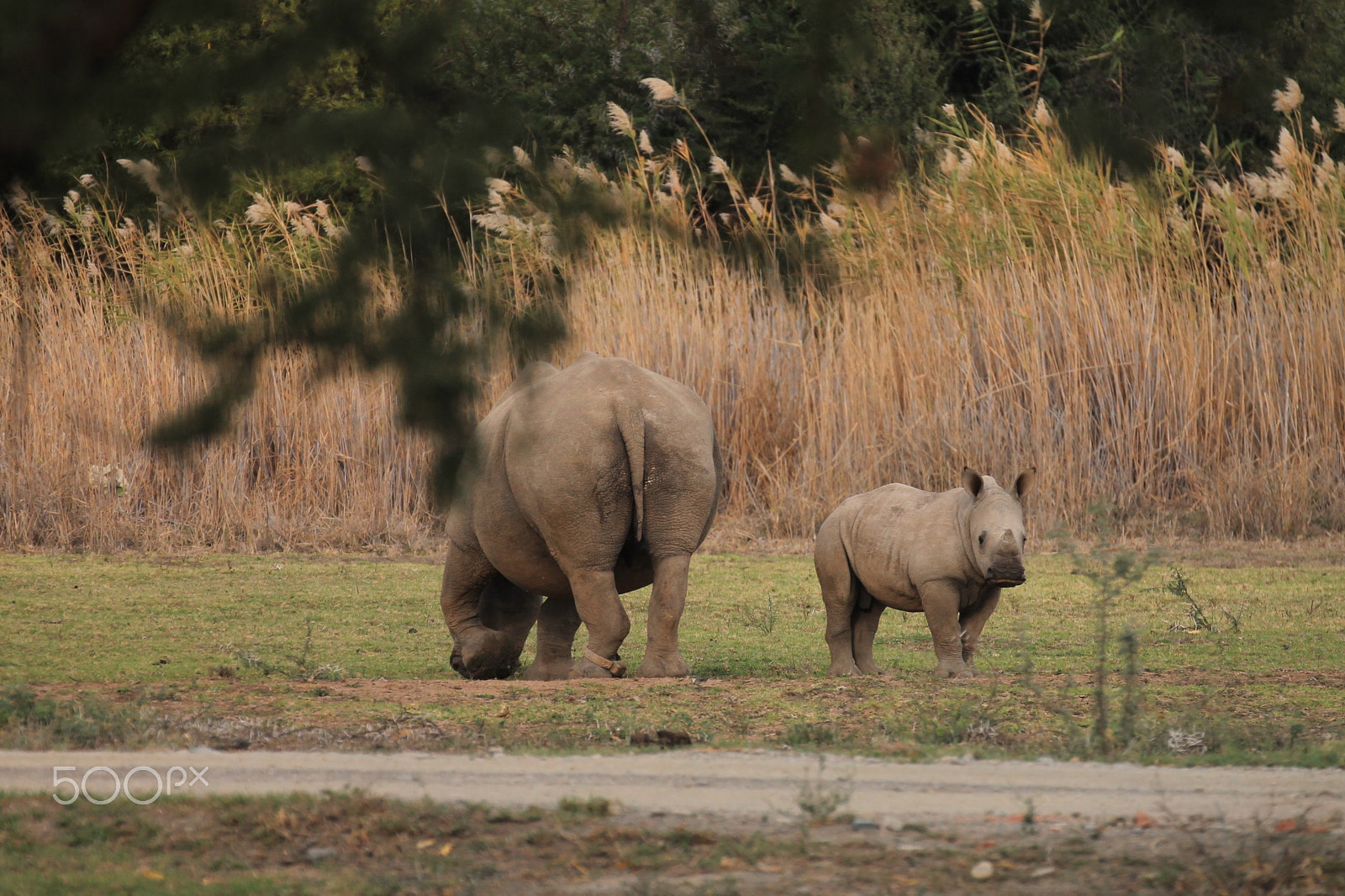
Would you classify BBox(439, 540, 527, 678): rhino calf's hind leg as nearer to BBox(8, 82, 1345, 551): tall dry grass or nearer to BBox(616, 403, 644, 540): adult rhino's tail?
BBox(616, 403, 644, 540): adult rhino's tail

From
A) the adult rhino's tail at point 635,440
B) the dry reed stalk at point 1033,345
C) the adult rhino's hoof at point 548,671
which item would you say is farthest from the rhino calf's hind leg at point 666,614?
the dry reed stalk at point 1033,345

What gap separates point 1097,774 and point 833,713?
1.77m

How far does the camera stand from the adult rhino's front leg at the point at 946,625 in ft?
25.4

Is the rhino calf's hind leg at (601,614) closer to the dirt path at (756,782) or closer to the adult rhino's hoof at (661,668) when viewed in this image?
the adult rhino's hoof at (661,668)

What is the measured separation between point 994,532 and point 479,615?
9.54ft

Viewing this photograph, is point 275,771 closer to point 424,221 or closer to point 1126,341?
point 424,221

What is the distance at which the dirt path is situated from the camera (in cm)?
457

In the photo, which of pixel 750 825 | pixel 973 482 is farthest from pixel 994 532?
pixel 750 825

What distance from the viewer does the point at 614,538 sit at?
305 inches

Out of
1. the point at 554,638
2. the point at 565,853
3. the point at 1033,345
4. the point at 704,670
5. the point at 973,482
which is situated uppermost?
the point at 1033,345

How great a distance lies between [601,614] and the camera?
7750 millimetres

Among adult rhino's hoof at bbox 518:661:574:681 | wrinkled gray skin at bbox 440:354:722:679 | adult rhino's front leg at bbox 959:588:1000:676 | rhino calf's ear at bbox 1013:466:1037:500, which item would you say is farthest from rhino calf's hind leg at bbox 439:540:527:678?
rhino calf's ear at bbox 1013:466:1037:500

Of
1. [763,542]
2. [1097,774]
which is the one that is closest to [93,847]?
[1097,774]

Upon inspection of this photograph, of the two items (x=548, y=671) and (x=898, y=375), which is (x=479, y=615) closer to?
(x=548, y=671)
